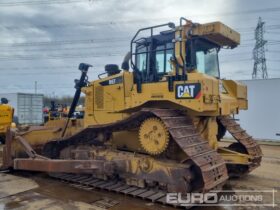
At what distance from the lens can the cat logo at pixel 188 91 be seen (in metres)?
5.35

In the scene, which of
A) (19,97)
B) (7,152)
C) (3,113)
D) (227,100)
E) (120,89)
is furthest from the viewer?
(19,97)

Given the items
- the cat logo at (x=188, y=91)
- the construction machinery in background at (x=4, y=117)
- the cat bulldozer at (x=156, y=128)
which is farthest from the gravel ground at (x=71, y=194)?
the construction machinery in background at (x=4, y=117)

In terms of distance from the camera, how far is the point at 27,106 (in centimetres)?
2345

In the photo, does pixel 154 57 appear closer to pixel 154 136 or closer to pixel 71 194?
pixel 154 136

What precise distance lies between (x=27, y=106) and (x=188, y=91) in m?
20.2

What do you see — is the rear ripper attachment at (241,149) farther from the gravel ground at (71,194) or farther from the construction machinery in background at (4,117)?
the construction machinery in background at (4,117)

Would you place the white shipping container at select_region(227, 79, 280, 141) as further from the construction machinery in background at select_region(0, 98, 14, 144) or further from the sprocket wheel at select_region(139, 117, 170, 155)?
the sprocket wheel at select_region(139, 117, 170, 155)

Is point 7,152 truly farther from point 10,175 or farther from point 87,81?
point 87,81

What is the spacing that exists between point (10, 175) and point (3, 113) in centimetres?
474

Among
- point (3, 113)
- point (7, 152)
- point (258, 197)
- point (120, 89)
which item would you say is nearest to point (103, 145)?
point (120, 89)

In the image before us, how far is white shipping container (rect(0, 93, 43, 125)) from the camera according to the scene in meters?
23.0

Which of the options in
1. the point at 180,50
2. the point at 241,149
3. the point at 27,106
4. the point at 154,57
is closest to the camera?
the point at 180,50

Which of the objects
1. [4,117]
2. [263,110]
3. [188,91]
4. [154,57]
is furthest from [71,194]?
[263,110]

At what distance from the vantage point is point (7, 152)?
7.57m
